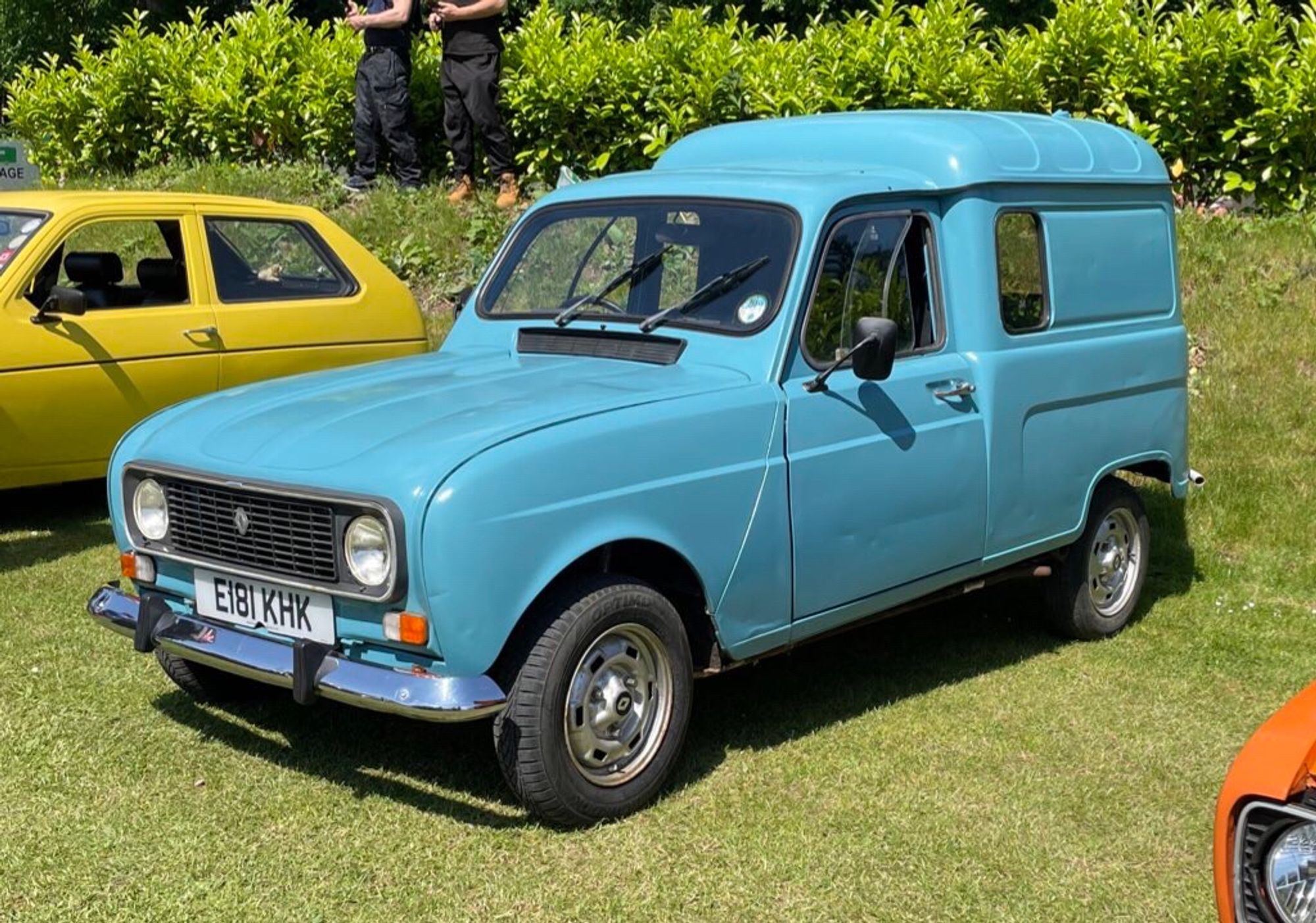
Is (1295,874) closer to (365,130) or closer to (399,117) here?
(399,117)

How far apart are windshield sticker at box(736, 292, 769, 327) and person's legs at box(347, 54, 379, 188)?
8.31 metres

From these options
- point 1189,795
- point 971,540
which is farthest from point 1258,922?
point 971,540

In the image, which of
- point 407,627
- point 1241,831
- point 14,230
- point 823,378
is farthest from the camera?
point 14,230

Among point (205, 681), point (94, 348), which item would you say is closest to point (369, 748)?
point (205, 681)

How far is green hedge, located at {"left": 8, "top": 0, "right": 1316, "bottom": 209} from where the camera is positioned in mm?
10703

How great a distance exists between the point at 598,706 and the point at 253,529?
1163mm

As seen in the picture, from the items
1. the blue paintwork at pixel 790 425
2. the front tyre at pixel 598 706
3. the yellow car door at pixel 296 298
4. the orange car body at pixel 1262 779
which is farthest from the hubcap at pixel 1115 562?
the yellow car door at pixel 296 298

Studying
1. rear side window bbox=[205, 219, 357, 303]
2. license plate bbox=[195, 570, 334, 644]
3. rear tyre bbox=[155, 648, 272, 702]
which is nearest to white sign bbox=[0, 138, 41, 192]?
rear side window bbox=[205, 219, 357, 303]

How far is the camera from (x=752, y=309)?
5.31 metres

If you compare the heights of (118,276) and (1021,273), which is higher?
(1021,273)

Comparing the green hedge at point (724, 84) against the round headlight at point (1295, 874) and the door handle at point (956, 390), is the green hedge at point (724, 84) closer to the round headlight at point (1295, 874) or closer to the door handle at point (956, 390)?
the door handle at point (956, 390)

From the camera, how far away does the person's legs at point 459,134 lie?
1253 centimetres

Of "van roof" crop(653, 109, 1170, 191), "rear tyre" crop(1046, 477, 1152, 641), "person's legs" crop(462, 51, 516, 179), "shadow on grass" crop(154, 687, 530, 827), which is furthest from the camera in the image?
"person's legs" crop(462, 51, 516, 179)

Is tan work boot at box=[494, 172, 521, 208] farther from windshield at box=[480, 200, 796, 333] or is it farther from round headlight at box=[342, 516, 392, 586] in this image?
round headlight at box=[342, 516, 392, 586]
